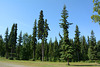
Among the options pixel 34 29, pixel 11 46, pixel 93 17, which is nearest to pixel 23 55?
pixel 11 46

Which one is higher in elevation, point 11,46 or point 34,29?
point 34,29

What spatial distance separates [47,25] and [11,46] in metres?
22.9

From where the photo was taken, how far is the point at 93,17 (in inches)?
657

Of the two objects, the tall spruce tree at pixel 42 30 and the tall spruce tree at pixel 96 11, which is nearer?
the tall spruce tree at pixel 96 11

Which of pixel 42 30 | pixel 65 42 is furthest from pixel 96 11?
pixel 42 30

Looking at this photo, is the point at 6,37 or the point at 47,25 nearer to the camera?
the point at 47,25

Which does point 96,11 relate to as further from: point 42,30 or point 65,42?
point 42,30

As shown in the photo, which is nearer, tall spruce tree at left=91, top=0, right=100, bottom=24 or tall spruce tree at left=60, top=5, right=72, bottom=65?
tall spruce tree at left=91, top=0, right=100, bottom=24

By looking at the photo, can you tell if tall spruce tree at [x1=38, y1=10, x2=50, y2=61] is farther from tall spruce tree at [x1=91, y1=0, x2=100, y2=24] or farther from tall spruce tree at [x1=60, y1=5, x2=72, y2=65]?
tall spruce tree at [x1=91, y1=0, x2=100, y2=24]

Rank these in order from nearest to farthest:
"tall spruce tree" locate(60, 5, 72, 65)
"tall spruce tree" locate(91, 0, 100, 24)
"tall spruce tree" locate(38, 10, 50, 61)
Result: 1. "tall spruce tree" locate(91, 0, 100, 24)
2. "tall spruce tree" locate(60, 5, 72, 65)
3. "tall spruce tree" locate(38, 10, 50, 61)

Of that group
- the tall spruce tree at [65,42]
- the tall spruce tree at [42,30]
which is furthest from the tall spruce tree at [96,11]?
the tall spruce tree at [42,30]

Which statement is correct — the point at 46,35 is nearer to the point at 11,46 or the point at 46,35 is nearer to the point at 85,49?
the point at 11,46

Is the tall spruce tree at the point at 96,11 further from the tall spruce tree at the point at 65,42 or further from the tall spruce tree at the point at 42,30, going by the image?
the tall spruce tree at the point at 42,30

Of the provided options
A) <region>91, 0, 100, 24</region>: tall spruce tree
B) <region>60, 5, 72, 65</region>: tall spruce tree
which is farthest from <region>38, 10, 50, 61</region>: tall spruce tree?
<region>91, 0, 100, 24</region>: tall spruce tree
